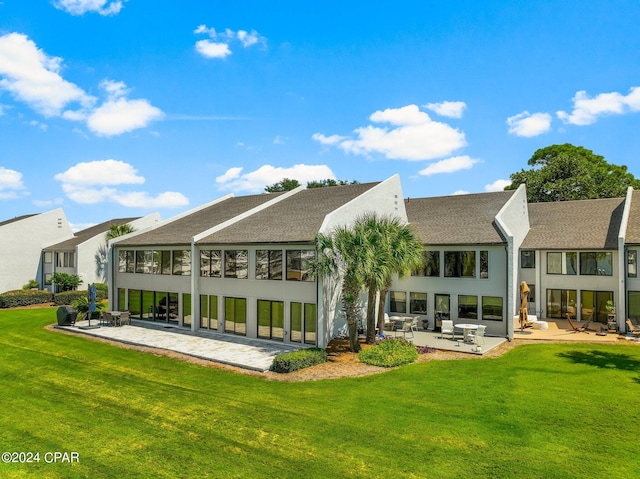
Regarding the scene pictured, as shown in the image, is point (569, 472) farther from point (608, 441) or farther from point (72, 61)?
A: point (72, 61)

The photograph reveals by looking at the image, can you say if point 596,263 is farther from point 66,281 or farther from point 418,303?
point 66,281

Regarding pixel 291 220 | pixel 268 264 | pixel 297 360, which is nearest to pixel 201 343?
pixel 268 264

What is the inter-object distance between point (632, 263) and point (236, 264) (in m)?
24.1

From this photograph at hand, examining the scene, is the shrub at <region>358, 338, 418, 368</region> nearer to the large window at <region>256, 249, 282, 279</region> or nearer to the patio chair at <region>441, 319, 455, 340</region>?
the patio chair at <region>441, 319, 455, 340</region>

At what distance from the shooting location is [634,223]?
2847 cm

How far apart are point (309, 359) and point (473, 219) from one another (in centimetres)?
1632

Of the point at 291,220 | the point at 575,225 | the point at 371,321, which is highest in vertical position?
the point at 575,225

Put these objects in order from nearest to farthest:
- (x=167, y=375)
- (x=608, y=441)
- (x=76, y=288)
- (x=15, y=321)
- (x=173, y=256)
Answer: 1. (x=608, y=441)
2. (x=167, y=375)
3. (x=173, y=256)
4. (x=15, y=321)
5. (x=76, y=288)

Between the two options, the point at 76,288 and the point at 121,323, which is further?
the point at 76,288

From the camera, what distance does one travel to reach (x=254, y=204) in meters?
33.7

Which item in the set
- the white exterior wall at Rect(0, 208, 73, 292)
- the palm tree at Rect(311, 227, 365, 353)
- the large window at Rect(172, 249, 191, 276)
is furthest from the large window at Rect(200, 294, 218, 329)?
the white exterior wall at Rect(0, 208, 73, 292)

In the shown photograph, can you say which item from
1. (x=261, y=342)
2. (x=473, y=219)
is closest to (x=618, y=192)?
(x=473, y=219)

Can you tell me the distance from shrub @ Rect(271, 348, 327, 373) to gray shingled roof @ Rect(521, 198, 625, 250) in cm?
1955

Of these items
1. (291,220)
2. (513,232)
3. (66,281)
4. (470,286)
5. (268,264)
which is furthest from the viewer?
(66,281)
